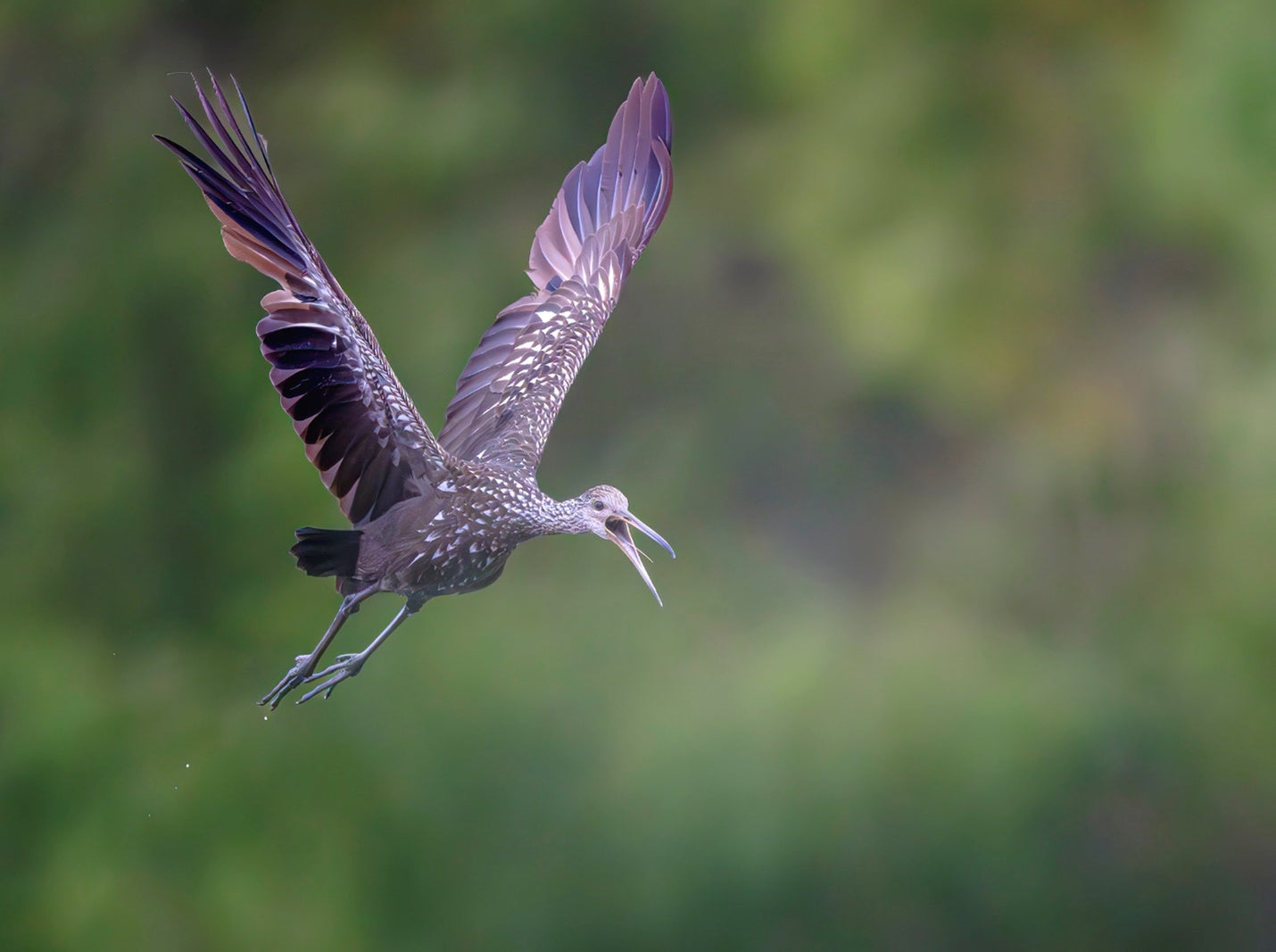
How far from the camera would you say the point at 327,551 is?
10.2 feet

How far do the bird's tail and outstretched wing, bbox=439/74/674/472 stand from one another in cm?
63

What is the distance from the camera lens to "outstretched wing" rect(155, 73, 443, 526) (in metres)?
2.76

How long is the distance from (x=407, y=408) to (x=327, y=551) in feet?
1.19

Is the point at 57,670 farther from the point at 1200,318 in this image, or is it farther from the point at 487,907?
the point at 1200,318

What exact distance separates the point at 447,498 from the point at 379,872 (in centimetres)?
655

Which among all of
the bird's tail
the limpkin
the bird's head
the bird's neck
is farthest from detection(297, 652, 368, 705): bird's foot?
the bird's head

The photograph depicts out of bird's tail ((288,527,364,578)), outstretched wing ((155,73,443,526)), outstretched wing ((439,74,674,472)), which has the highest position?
outstretched wing ((439,74,674,472))

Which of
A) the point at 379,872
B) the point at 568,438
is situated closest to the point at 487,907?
the point at 379,872

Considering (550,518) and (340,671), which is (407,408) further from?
(340,671)

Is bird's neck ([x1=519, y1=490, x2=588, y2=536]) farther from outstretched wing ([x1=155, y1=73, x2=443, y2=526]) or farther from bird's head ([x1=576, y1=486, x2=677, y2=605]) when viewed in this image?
outstretched wing ([x1=155, y1=73, x2=443, y2=526])

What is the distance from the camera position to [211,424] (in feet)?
29.9

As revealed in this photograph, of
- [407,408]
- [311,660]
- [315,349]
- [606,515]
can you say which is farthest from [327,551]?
[606,515]

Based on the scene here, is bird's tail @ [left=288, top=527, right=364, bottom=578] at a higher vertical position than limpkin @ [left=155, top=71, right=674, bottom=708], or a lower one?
lower

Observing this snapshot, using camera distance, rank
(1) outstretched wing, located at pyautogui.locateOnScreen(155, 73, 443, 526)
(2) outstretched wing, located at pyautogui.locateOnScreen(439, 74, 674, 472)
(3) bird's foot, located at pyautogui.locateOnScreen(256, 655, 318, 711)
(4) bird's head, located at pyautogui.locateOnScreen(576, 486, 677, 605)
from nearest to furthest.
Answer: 1. (1) outstretched wing, located at pyautogui.locateOnScreen(155, 73, 443, 526)
2. (3) bird's foot, located at pyautogui.locateOnScreen(256, 655, 318, 711)
3. (4) bird's head, located at pyautogui.locateOnScreen(576, 486, 677, 605)
4. (2) outstretched wing, located at pyautogui.locateOnScreen(439, 74, 674, 472)
